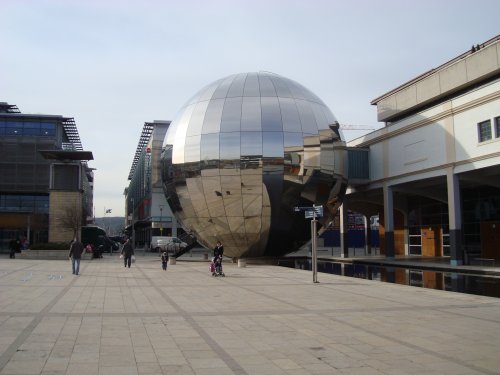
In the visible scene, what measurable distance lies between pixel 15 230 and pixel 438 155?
51196 mm

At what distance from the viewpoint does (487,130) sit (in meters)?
26.9

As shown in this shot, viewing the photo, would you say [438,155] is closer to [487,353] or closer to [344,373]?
[487,353]

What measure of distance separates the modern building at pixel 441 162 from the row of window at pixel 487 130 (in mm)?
47

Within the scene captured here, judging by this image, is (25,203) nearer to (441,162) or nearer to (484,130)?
(441,162)

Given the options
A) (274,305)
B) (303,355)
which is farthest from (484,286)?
(303,355)

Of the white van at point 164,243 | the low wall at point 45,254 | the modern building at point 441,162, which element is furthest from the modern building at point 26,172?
the modern building at point 441,162

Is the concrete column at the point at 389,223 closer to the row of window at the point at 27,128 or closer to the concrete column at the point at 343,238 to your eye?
the concrete column at the point at 343,238

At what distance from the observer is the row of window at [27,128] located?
223ft

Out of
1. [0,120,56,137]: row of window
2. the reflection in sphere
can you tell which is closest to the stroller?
the reflection in sphere

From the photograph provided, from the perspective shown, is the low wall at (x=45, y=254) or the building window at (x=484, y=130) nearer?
the building window at (x=484, y=130)

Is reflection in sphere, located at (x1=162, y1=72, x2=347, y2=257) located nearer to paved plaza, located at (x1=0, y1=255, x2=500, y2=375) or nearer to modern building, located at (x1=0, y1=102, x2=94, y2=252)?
paved plaza, located at (x1=0, y1=255, x2=500, y2=375)

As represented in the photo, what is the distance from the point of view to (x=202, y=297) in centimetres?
1491

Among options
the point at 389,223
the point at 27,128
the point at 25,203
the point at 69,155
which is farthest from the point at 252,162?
the point at 27,128

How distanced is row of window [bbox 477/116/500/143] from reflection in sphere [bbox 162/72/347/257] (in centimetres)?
737
